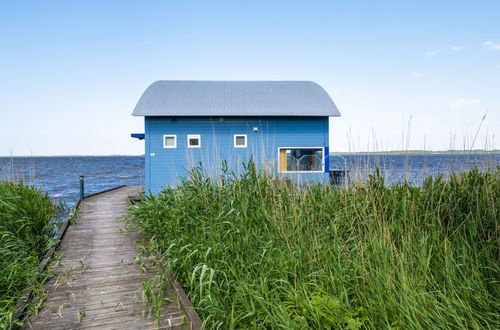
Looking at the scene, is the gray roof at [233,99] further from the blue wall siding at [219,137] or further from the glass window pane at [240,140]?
the glass window pane at [240,140]

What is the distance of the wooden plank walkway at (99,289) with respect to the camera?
2.98 m

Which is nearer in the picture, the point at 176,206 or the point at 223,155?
the point at 176,206

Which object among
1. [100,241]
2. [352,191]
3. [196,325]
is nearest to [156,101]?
[100,241]

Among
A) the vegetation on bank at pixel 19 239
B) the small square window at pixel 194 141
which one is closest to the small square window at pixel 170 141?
the small square window at pixel 194 141

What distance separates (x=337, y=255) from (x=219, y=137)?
35.8 ft

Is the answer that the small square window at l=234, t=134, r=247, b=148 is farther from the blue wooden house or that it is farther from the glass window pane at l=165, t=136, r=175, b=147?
the glass window pane at l=165, t=136, r=175, b=147

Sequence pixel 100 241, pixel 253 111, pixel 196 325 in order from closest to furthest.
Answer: pixel 196 325 → pixel 100 241 → pixel 253 111

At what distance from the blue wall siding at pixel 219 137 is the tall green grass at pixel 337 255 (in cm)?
839

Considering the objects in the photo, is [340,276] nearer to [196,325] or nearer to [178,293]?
[196,325]

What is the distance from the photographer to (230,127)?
13.5 metres

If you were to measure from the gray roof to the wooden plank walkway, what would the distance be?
26.4 ft

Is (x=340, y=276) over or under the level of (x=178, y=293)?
over

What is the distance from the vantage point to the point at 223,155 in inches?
526

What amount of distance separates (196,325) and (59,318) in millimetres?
1351
